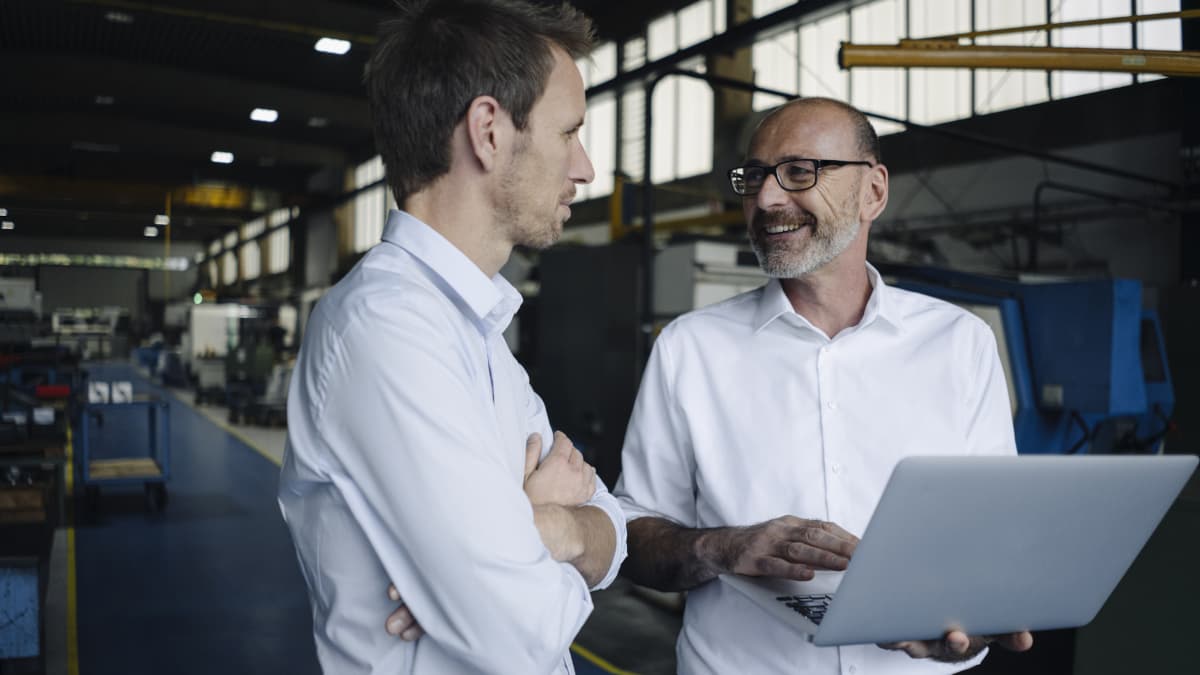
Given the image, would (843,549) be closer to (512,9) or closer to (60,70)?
(512,9)

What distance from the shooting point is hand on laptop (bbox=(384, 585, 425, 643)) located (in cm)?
96

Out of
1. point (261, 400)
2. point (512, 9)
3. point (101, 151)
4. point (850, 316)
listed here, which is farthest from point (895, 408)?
point (261, 400)

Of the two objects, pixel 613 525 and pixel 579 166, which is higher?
pixel 579 166

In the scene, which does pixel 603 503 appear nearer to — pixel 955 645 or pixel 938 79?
pixel 955 645

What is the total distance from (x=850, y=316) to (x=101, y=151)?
8.58 m

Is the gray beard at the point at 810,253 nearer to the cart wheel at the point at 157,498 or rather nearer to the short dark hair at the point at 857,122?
the short dark hair at the point at 857,122

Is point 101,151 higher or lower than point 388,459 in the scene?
higher

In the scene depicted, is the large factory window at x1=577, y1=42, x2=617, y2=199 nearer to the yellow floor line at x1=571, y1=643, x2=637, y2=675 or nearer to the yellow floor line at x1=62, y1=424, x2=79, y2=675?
the yellow floor line at x1=62, y1=424, x2=79, y2=675

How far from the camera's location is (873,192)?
170cm

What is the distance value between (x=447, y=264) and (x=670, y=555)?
2.21 feet

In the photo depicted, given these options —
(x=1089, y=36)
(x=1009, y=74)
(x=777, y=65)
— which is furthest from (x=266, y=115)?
(x=1089, y=36)

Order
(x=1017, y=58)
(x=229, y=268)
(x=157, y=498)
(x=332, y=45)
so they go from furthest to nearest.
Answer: (x=229, y=268) < (x=332, y=45) < (x=157, y=498) < (x=1017, y=58)

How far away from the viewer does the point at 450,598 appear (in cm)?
92

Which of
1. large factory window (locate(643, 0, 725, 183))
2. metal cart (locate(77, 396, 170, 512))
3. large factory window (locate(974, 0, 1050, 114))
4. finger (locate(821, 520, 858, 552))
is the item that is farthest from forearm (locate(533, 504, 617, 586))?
large factory window (locate(643, 0, 725, 183))
